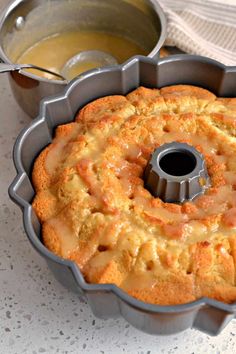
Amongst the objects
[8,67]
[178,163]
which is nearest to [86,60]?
[8,67]

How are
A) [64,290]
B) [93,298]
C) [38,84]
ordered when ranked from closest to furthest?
[93,298] < [64,290] < [38,84]

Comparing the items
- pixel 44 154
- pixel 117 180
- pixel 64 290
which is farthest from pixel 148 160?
pixel 64 290

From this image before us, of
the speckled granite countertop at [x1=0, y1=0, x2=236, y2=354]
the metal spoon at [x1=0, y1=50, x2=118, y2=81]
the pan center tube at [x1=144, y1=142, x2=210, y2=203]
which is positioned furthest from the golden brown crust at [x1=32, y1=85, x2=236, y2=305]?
the metal spoon at [x1=0, y1=50, x2=118, y2=81]

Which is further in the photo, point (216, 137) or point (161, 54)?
point (161, 54)

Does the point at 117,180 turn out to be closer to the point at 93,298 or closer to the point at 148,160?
the point at 148,160

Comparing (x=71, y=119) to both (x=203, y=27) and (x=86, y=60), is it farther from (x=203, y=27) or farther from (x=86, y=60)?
(x=203, y=27)
